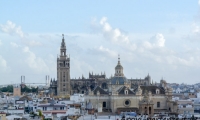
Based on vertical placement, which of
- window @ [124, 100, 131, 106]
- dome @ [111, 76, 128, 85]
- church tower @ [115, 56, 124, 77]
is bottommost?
window @ [124, 100, 131, 106]

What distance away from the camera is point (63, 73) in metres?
119

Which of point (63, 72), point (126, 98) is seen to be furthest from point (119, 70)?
point (63, 72)

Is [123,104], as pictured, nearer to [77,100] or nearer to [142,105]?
[142,105]

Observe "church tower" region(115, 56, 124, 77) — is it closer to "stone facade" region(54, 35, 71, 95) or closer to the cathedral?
the cathedral

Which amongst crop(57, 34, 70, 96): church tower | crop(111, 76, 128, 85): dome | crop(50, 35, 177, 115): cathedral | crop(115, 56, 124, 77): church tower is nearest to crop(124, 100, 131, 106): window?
crop(50, 35, 177, 115): cathedral

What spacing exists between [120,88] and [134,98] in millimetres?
2262

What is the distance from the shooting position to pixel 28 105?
79.2 meters

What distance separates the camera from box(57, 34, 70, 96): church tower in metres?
118

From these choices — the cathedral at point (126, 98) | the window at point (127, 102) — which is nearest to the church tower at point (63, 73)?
the cathedral at point (126, 98)

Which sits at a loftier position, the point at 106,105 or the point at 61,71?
the point at 61,71

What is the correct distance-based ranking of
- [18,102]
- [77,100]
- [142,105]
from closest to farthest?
[142,105] → [18,102] → [77,100]

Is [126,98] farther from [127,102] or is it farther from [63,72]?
[63,72]

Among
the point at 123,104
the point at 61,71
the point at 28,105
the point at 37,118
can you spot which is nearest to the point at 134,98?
the point at 123,104

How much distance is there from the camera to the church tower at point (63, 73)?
118500mm
